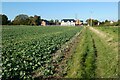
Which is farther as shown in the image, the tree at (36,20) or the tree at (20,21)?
the tree at (36,20)

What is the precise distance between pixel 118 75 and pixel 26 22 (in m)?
121

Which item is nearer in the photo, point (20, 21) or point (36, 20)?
point (20, 21)

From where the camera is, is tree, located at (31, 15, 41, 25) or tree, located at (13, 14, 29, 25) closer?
tree, located at (13, 14, 29, 25)

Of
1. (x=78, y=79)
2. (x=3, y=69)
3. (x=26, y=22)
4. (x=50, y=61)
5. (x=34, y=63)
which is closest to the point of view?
(x=78, y=79)

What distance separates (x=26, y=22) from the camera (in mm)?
128625

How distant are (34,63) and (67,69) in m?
1.81

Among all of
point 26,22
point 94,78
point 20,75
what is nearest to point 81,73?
point 94,78

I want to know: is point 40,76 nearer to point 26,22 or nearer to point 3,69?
point 3,69

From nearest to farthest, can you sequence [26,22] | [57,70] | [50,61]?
[57,70]
[50,61]
[26,22]

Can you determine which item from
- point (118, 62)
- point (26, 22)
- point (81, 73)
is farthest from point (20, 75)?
point (26, 22)

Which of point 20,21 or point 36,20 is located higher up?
point 36,20

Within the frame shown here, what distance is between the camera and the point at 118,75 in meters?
10.2

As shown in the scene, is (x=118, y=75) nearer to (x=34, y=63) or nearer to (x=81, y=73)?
(x=81, y=73)

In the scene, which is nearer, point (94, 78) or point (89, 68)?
point (94, 78)
